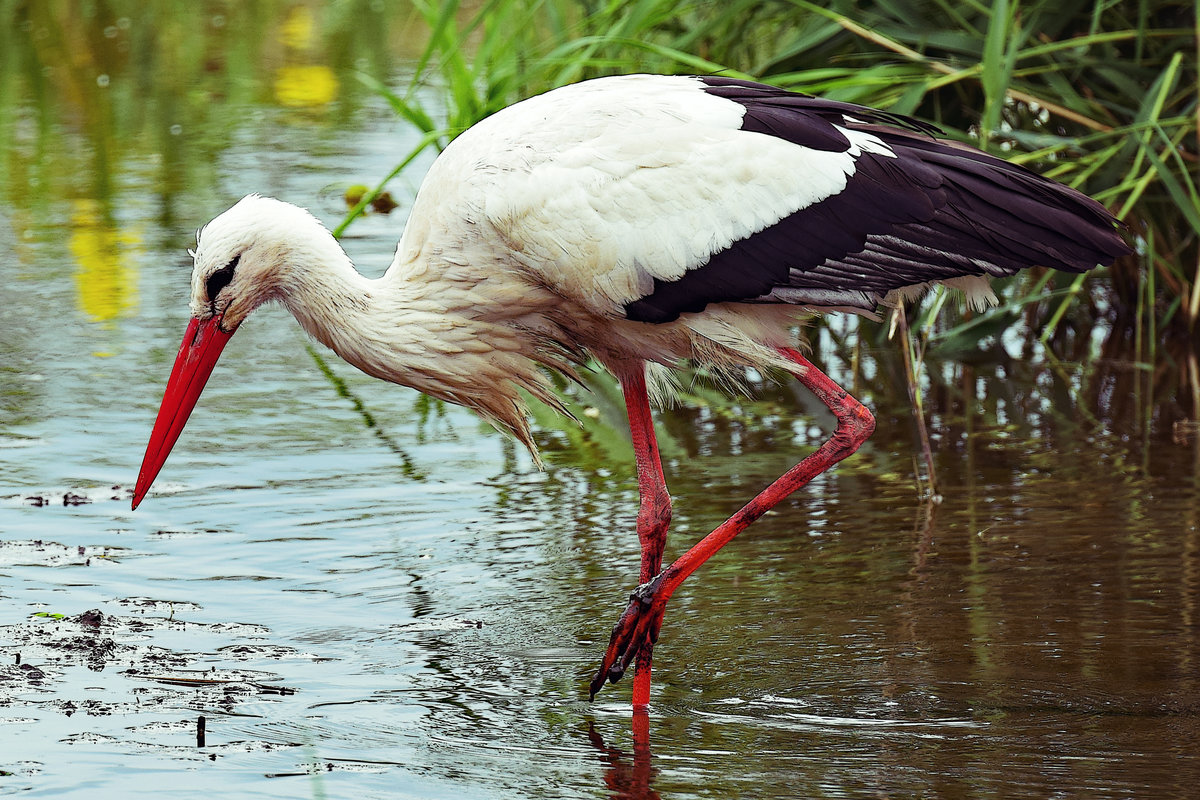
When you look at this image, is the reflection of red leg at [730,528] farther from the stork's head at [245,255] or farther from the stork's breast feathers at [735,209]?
the stork's head at [245,255]

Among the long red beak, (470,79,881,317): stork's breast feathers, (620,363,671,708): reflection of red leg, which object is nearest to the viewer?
(470,79,881,317): stork's breast feathers

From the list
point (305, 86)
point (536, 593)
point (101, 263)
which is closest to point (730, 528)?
point (536, 593)

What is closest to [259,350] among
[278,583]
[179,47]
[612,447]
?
[612,447]

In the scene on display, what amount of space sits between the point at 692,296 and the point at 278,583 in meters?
1.64

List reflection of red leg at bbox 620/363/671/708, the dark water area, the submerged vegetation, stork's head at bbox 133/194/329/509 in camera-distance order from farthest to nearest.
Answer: the submerged vegetation, reflection of red leg at bbox 620/363/671/708, stork's head at bbox 133/194/329/509, the dark water area

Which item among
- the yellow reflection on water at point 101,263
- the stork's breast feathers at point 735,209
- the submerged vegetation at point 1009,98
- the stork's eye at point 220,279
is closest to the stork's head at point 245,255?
the stork's eye at point 220,279

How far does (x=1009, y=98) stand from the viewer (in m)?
7.12

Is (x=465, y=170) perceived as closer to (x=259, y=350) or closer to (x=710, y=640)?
(x=710, y=640)

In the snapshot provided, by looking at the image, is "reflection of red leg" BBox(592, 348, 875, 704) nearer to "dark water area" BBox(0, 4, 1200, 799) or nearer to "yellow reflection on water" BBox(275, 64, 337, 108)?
"dark water area" BBox(0, 4, 1200, 799)

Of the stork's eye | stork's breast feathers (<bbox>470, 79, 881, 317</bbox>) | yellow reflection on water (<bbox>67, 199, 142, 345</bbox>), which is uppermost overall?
yellow reflection on water (<bbox>67, 199, 142, 345</bbox>)

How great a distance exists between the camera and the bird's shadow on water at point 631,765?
3.92m

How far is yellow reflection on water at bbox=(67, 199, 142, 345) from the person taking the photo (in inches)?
330

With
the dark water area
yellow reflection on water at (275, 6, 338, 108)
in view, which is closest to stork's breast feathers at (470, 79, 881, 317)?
the dark water area

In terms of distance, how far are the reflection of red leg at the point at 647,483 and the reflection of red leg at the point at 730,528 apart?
0.06 meters
